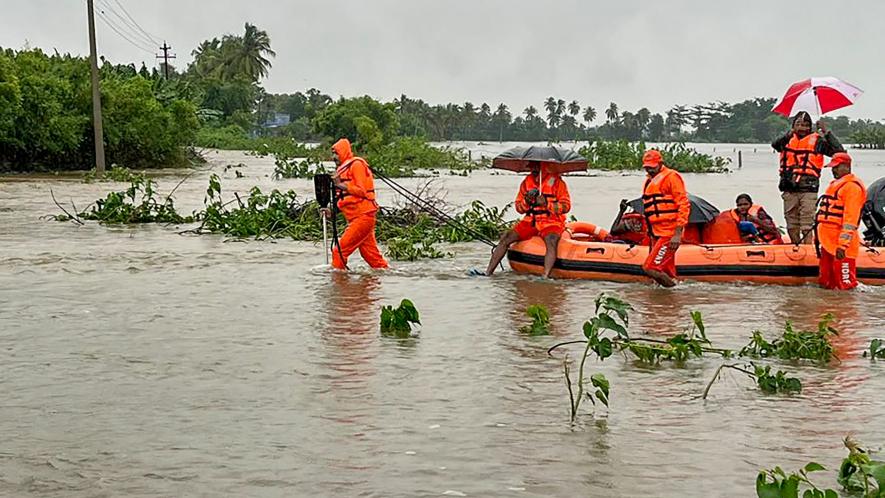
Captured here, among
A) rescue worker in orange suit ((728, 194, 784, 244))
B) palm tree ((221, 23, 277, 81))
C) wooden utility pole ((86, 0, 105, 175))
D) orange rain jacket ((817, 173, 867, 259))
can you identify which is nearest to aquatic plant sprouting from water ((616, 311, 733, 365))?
orange rain jacket ((817, 173, 867, 259))

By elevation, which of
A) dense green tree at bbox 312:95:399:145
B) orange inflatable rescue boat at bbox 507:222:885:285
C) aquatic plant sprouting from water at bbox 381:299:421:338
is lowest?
aquatic plant sprouting from water at bbox 381:299:421:338

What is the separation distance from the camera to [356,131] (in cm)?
5662

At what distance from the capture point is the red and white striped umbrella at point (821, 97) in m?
11.8

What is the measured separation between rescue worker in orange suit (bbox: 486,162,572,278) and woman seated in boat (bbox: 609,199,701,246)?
34.6 inches

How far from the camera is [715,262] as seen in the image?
11.9m

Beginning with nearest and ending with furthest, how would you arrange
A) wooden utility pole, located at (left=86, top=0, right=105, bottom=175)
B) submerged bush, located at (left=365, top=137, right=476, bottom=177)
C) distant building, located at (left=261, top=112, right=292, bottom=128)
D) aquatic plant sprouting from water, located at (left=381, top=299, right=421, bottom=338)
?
aquatic plant sprouting from water, located at (left=381, top=299, right=421, bottom=338) → wooden utility pole, located at (left=86, top=0, right=105, bottom=175) → submerged bush, located at (left=365, top=137, right=476, bottom=177) → distant building, located at (left=261, top=112, right=292, bottom=128)

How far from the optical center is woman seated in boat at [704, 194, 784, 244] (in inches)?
497

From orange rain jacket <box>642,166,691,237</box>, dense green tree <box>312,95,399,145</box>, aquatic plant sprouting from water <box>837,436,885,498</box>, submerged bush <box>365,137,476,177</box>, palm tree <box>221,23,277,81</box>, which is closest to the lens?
aquatic plant sprouting from water <box>837,436,885,498</box>

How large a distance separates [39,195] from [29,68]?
11.2 metres

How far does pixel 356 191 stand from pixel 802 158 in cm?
484

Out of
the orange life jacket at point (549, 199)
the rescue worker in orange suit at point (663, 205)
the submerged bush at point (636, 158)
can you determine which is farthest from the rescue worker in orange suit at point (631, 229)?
the submerged bush at point (636, 158)

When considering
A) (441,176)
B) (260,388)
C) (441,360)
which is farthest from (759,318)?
(441,176)

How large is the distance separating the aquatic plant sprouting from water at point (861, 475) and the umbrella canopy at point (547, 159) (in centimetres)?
692

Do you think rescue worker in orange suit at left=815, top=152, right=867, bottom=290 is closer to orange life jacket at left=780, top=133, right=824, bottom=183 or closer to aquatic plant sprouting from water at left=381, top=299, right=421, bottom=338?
orange life jacket at left=780, top=133, right=824, bottom=183
